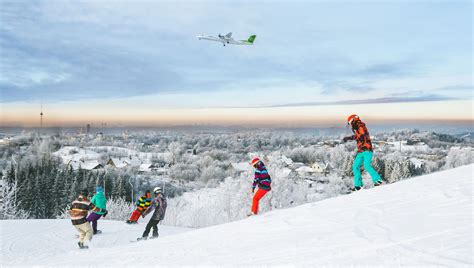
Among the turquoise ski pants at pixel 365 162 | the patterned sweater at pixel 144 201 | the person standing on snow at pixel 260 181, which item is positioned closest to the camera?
the turquoise ski pants at pixel 365 162

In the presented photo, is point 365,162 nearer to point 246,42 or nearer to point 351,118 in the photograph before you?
point 351,118

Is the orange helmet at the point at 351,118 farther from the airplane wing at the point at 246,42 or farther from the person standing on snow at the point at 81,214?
the airplane wing at the point at 246,42

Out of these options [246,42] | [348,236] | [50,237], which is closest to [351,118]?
[348,236]

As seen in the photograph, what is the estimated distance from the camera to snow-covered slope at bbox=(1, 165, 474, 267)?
559 cm

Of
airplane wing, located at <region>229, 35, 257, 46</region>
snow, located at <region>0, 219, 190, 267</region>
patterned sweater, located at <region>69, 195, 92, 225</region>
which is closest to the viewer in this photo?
patterned sweater, located at <region>69, 195, 92, 225</region>

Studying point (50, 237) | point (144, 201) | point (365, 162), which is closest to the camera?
point (365, 162)

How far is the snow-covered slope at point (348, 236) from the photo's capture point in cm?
559

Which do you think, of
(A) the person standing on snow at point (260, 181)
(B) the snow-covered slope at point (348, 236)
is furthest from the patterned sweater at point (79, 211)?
(A) the person standing on snow at point (260, 181)

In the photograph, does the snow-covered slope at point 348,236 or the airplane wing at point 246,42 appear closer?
the snow-covered slope at point 348,236

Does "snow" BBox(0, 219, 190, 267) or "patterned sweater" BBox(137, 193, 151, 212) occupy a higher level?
"patterned sweater" BBox(137, 193, 151, 212)

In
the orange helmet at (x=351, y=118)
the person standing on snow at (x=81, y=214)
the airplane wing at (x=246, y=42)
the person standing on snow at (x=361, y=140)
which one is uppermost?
the airplane wing at (x=246, y=42)

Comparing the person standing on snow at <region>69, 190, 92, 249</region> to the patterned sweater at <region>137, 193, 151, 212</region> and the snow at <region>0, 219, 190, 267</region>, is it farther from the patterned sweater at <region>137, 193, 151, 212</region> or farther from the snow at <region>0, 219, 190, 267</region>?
the patterned sweater at <region>137, 193, 151, 212</region>

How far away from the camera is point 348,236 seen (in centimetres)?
663

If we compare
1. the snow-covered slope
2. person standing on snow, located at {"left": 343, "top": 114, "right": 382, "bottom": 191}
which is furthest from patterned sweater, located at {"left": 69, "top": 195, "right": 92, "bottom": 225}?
person standing on snow, located at {"left": 343, "top": 114, "right": 382, "bottom": 191}
